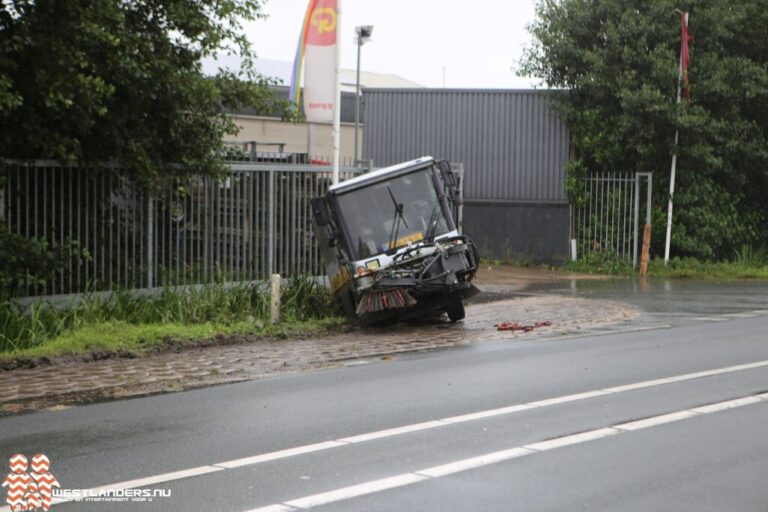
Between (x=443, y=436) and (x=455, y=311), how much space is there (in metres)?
8.62

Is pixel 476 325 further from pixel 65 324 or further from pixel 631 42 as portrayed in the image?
pixel 631 42

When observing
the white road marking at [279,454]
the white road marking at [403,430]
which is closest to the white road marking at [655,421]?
the white road marking at [403,430]

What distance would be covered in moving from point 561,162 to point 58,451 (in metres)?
21.9

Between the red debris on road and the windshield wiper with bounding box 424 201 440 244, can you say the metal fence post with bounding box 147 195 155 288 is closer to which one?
the windshield wiper with bounding box 424 201 440 244

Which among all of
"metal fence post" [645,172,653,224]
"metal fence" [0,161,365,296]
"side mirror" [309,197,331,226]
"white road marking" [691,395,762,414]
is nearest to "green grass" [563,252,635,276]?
"metal fence post" [645,172,653,224]

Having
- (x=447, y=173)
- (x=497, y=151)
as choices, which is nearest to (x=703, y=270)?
(x=497, y=151)

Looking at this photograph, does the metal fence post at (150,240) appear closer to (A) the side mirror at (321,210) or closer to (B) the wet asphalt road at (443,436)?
(A) the side mirror at (321,210)

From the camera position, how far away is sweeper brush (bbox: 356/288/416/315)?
15727 mm

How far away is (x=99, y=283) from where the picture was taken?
16.4 m

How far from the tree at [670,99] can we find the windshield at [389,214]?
11.7 meters

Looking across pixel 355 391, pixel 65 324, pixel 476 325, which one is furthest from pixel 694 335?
pixel 65 324

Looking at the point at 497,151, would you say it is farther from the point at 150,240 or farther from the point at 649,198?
the point at 150,240

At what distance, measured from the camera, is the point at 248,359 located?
1343 cm

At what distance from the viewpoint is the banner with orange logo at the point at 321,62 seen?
1802 centimetres
